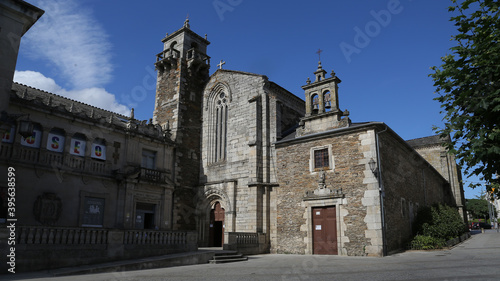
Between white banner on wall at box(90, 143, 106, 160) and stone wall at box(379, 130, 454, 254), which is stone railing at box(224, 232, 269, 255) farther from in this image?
white banner on wall at box(90, 143, 106, 160)

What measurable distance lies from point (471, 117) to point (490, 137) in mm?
859

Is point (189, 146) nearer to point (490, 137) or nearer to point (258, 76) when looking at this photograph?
point (258, 76)

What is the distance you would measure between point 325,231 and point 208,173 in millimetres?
9069

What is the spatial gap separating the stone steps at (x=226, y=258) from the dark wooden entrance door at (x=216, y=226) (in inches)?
234

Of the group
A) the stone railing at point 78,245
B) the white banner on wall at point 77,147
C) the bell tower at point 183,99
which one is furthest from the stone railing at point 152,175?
the stone railing at point 78,245

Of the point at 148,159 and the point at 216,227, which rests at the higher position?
the point at 148,159

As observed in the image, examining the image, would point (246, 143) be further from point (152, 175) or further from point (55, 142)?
point (55, 142)

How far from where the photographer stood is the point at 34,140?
632 inches

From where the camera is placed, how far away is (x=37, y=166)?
51.1 ft

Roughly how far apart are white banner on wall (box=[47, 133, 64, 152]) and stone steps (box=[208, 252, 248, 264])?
9.43 m

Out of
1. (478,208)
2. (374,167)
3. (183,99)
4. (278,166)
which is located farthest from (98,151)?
(478,208)

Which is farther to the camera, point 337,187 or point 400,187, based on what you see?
point 400,187

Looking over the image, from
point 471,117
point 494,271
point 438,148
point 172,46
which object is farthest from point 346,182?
point 438,148

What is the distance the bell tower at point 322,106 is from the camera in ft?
61.5
